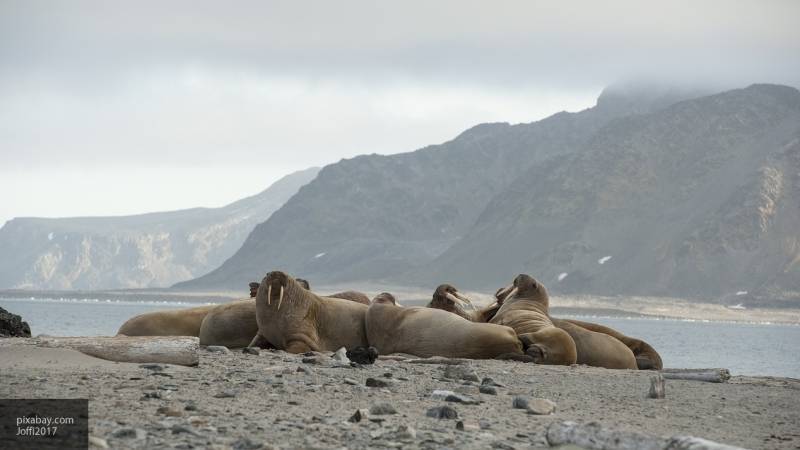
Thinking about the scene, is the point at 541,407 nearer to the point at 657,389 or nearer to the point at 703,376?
the point at 657,389

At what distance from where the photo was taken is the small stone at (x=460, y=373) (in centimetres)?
1282

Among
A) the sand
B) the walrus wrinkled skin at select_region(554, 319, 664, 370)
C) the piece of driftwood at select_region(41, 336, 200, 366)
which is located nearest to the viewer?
the sand

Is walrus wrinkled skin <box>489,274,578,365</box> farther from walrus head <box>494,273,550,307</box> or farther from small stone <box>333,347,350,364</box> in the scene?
small stone <box>333,347,350,364</box>

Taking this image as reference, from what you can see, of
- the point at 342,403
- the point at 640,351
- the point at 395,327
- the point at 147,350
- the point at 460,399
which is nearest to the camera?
the point at 342,403

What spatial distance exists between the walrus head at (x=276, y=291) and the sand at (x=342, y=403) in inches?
77.7

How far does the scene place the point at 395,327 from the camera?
1638 cm

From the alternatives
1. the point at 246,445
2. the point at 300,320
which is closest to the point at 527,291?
the point at 300,320

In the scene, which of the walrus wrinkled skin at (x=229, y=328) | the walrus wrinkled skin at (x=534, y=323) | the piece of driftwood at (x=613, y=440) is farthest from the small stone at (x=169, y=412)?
A: the walrus wrinkled skin at (x=229, y=328)

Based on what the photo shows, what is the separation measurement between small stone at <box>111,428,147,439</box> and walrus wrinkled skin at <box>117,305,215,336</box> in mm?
10183

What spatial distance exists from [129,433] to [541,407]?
425 cm

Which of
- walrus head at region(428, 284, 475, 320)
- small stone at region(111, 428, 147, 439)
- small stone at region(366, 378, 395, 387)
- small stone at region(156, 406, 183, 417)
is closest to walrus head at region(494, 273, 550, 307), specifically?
walrus head at region(428, 284, 475, 320)

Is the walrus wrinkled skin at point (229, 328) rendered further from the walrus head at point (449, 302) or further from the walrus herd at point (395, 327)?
the walrus head at point (449, 302)

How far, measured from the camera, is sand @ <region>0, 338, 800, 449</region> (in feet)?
27.2

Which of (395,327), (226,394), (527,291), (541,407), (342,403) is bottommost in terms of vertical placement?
(541,407)
